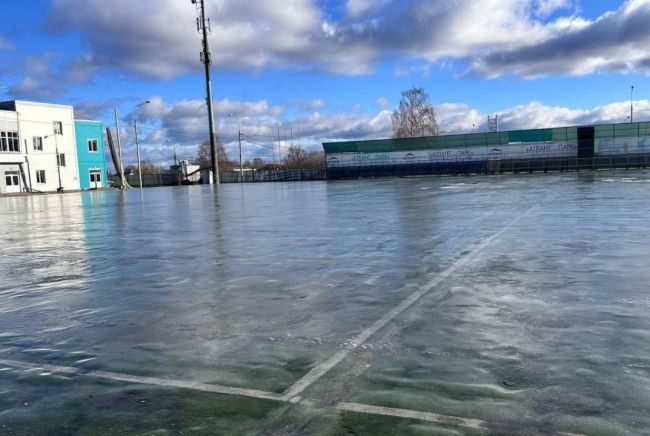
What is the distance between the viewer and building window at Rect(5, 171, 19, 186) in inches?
2653

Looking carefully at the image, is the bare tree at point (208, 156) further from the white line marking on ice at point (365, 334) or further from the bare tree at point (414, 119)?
the white line marking on ice at point (365, 334)

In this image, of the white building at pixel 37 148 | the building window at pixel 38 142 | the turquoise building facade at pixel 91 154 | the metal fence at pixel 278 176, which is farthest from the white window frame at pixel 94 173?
the metal fence at pixel 278 176

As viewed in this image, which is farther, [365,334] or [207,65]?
[207,65]

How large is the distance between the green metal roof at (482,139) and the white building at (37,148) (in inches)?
1406

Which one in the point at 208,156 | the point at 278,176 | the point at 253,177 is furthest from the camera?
the point at 208,156

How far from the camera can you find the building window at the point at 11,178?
6738 centimetres

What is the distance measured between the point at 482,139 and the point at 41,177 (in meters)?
57.7

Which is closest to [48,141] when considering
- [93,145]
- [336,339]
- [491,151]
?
[93,145]

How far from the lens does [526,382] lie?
12.1 ft

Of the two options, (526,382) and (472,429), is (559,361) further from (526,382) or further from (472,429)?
(472,429)

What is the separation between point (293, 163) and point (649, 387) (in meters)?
134

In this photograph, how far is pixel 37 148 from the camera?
7200cm

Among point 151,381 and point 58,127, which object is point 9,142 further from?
point 151,381

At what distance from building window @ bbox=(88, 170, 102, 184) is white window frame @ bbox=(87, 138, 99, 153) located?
3.01 m
